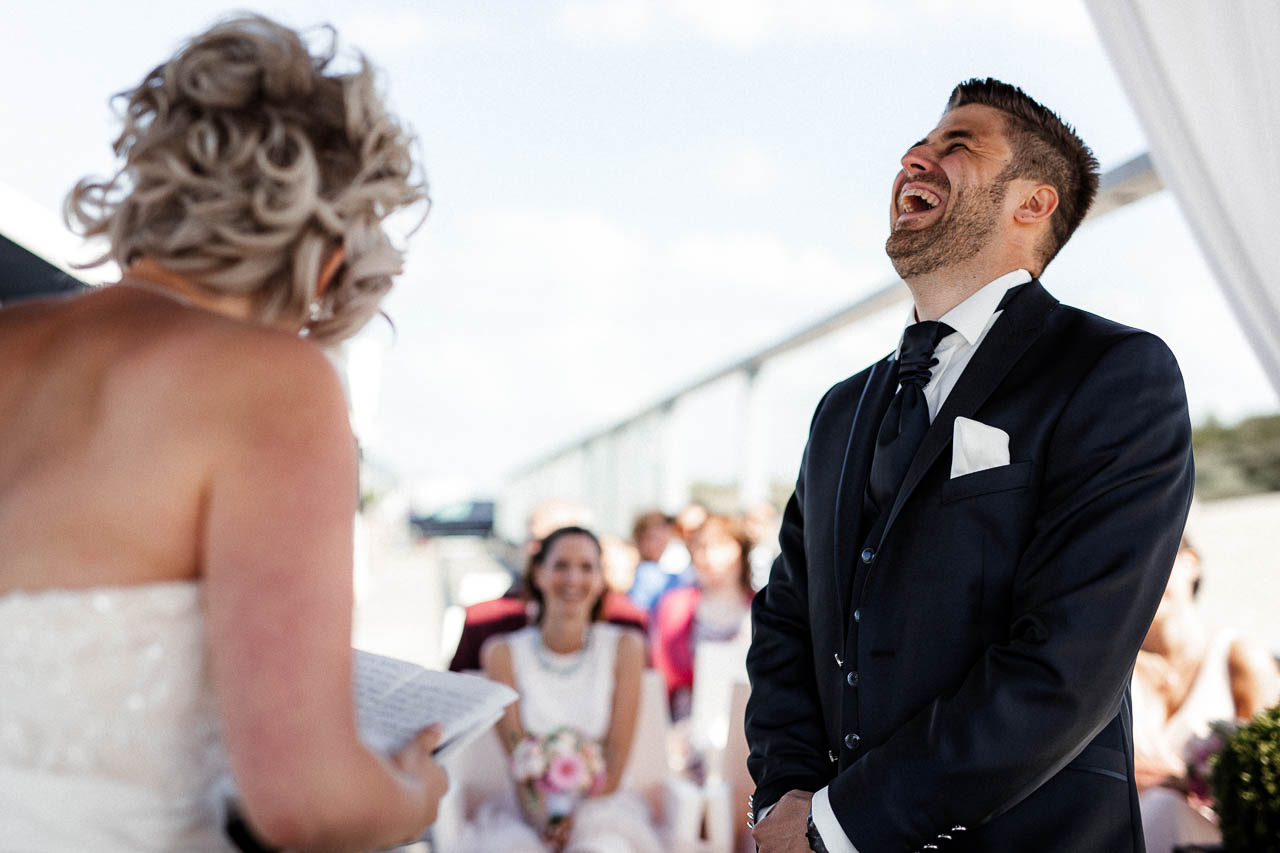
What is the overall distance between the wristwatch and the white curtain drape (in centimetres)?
167

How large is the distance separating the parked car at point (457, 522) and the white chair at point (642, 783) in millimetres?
27787

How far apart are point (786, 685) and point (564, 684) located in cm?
250

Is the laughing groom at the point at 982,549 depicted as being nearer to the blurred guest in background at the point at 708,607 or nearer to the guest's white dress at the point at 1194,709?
the guest's white dress at the point at 1194,709

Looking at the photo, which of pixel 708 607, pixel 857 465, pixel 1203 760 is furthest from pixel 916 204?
pixel 708 607

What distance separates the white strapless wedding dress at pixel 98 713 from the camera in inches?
44.3

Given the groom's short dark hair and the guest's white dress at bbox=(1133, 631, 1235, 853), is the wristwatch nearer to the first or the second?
the groom's short dark hair

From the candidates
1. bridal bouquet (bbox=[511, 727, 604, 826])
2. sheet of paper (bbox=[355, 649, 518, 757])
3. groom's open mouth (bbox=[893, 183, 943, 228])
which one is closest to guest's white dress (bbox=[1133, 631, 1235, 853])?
bridal bouquet (bbox=[511, 727, 604, 826])

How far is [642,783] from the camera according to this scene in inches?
174

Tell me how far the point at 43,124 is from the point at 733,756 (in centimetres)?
356

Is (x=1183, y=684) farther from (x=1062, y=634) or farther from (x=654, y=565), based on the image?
(x=654, y=565)

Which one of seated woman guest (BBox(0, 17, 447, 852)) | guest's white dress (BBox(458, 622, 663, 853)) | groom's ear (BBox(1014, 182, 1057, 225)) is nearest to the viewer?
seated woman guest (BBox(0, 17, 447, 852))

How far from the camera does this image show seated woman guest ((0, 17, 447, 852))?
105cm

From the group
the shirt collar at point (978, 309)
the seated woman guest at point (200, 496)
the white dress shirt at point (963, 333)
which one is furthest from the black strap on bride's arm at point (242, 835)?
the shirt collar at point (978, 309)

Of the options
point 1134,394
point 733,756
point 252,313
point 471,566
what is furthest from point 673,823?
point 471,566
